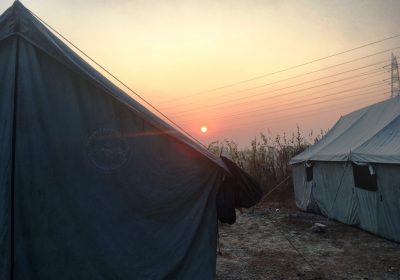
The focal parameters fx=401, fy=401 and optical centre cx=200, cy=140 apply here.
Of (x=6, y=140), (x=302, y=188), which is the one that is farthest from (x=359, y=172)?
(x=6, y=140)

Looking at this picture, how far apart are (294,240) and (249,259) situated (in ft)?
6.93

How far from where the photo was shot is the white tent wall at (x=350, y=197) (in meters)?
9.01

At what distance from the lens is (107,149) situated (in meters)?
4.14

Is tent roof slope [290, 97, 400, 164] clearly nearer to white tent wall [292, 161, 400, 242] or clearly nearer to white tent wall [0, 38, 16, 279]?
white tent wall [292, 161, 400, 242]

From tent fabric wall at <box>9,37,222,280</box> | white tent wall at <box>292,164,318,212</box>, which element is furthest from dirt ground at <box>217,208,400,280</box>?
tent fabric wall at <box>9,37,222,280</box>

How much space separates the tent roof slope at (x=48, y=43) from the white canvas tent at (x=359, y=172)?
689cm

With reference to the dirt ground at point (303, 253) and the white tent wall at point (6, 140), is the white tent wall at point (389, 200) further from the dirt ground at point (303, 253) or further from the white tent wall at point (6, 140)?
the white tent wall at point (6, 140)

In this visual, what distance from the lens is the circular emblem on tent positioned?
13.3ft

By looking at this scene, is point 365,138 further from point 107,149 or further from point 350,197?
point 107,149

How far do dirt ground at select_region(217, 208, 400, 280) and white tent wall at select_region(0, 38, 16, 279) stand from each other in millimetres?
4322

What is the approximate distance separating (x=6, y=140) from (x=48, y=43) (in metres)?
1.00

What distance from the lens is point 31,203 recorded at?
3.71 meters

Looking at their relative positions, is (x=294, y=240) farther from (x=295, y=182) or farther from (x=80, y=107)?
(x=80, y=107)

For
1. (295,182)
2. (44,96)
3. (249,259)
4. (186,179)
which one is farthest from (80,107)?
(295,182)
